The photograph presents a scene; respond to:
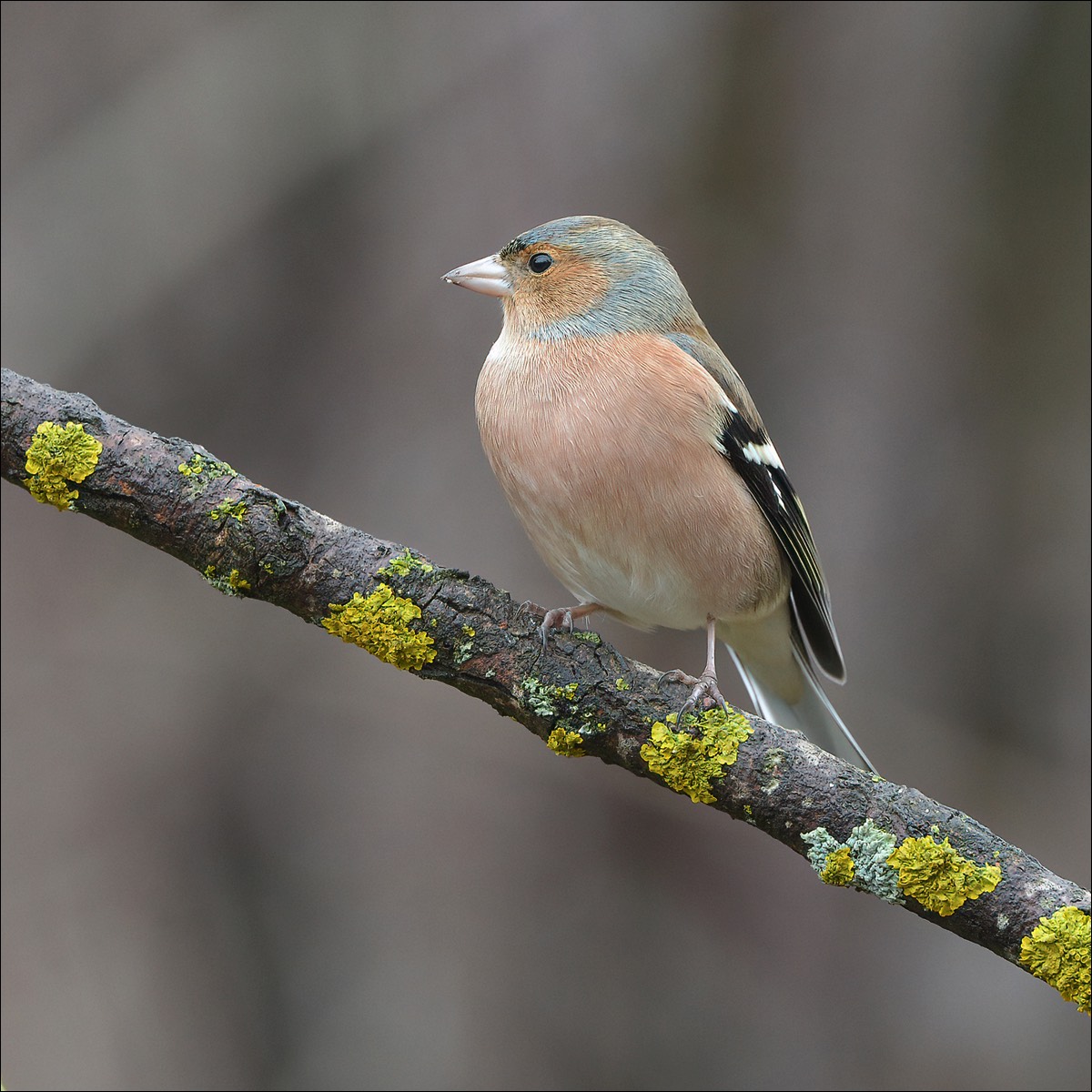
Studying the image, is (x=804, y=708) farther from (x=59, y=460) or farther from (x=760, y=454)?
(x=59, y=460)

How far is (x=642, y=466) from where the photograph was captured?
9.09 ft

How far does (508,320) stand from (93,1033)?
3.64m

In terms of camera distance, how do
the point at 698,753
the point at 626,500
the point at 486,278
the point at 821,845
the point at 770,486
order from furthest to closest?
1. the point at 486,278
2. the point at 770,486
3. the point at 626,500
4. the point at 698,753
5. the point at 821,845

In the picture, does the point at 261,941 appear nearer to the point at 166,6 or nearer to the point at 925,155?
the point at 166,6

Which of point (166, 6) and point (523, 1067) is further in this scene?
point (166, 6)

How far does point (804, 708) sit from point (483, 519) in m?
1.85

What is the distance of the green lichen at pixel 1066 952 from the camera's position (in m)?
1.91

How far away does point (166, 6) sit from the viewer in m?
5.30

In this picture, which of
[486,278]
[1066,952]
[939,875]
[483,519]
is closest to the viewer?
[1066,952]

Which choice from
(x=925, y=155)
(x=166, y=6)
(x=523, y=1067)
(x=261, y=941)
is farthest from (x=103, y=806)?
(x=925, y=155)

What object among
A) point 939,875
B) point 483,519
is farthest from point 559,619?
point 483,519

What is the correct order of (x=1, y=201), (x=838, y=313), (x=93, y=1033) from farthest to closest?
1. (x=838, y=313)
2. (x=1, y=201)
3. (x=93, y=1033)

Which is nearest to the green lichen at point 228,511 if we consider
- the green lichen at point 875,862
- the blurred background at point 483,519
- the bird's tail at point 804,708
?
the green lichen at point 875,862

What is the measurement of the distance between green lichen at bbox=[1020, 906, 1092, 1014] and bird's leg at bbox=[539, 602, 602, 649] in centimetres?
115
